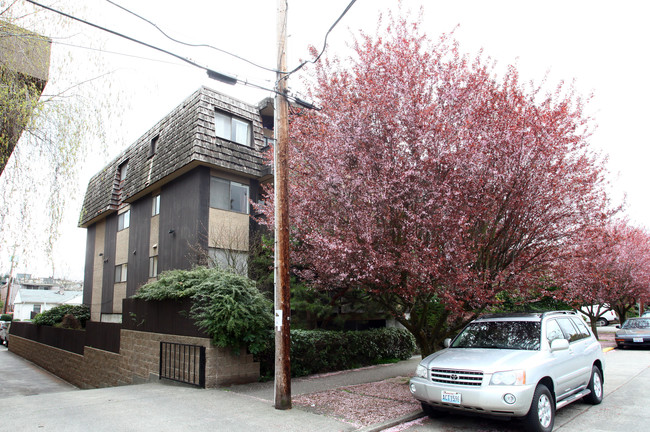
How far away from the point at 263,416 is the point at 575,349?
5345mm

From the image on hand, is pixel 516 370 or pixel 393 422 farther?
pixel 393 422

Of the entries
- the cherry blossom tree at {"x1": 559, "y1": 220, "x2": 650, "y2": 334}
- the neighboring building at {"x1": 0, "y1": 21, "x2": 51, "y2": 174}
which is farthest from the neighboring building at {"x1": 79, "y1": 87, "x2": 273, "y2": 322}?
the cherry blossom tree at {"x1": 559, "y1": 220, "x2": 650, "y2": 334}

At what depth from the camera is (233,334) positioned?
8.96 meters

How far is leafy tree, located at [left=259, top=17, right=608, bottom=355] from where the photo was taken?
26.6ft

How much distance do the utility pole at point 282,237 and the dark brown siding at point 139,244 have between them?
1278 cm

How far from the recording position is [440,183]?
27.1 feet

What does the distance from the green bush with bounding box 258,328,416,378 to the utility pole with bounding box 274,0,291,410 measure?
2.68m

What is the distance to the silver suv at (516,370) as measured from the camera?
19.0 feet

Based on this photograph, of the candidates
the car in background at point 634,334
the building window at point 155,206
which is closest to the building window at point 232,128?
the building window at point 155,206

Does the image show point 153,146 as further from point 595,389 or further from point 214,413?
point 595,389

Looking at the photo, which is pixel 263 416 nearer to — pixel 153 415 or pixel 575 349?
pixel 153 415

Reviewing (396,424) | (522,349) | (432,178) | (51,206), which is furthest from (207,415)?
(432,178)

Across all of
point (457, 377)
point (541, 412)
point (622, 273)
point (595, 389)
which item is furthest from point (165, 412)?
point (622, 273)

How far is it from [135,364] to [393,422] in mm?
7624
